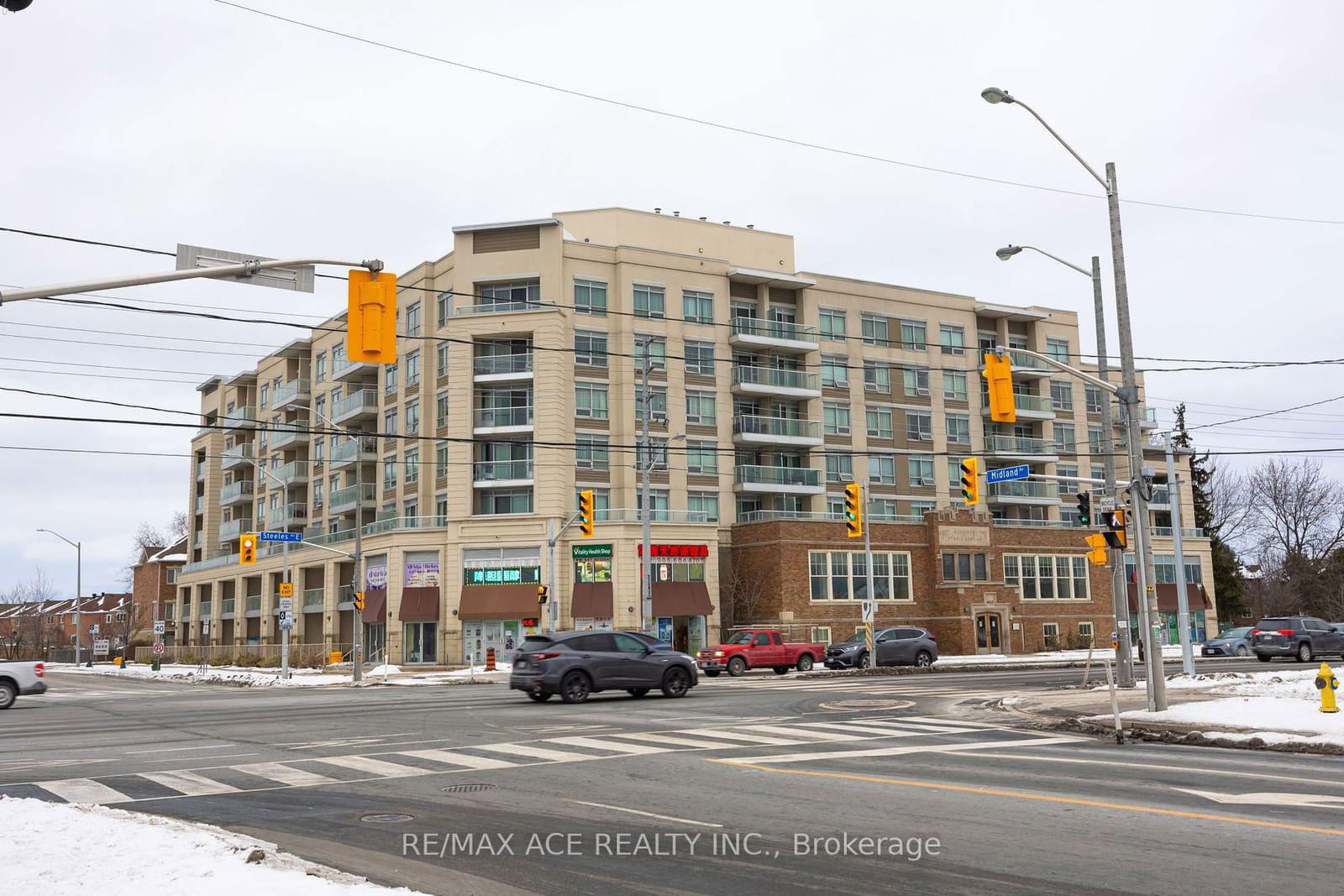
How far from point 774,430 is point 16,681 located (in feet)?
129

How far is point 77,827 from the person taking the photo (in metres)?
8.51

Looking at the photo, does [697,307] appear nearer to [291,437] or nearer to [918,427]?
[918,427]

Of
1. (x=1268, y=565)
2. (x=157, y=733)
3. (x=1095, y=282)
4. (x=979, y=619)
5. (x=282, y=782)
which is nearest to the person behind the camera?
(x=282, y=782)

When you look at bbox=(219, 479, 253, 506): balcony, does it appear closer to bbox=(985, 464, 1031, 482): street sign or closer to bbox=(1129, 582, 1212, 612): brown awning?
bbox=(1129, 582, 1212, 612): brown awning

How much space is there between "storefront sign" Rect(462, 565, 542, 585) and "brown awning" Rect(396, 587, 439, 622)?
1.87 metres

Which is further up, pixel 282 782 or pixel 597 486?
pixel 597 486

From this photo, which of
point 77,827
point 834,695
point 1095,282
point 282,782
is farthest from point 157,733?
point 1095,282

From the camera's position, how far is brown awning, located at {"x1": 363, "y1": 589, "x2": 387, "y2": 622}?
5572cm

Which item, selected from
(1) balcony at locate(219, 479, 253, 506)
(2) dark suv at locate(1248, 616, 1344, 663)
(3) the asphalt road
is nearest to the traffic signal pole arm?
(3) the asphalt road

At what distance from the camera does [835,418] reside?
63.4 m

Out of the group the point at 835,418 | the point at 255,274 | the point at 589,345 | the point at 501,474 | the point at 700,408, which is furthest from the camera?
the point at 835,418

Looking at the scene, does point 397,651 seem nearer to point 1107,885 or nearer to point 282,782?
point 282,782

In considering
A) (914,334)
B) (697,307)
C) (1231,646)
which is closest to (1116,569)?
(1231,646)

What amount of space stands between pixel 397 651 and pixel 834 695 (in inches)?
1318
